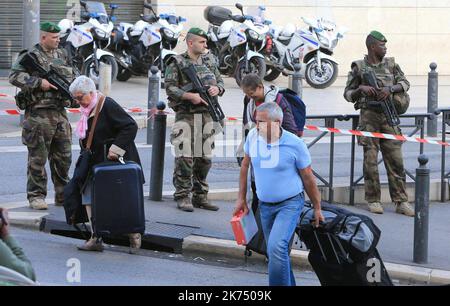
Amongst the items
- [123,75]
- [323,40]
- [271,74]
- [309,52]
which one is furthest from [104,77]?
[323,40]

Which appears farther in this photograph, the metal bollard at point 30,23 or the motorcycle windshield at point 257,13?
the motorcycle windshield at point 257,13

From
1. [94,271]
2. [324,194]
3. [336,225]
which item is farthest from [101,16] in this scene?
[336,225]

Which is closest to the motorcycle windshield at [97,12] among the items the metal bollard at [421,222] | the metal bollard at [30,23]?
the metal bollard at [30,23]

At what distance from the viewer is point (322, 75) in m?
22.2

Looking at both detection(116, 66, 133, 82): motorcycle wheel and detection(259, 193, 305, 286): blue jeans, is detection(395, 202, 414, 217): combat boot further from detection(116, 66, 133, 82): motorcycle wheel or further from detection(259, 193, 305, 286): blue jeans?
detection(116, 66, 133, 82): motorcycle wheel

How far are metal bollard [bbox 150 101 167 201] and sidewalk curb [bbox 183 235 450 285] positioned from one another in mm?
1612

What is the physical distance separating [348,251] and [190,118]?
3908 millimetres

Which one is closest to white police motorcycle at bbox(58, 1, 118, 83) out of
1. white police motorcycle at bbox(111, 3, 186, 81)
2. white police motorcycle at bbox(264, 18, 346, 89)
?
white police motorcycle at bbox(111, 3, 186, 81)

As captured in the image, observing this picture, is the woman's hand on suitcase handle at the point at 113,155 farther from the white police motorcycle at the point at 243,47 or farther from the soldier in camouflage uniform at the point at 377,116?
the white police motorcycle at the point at 243,47

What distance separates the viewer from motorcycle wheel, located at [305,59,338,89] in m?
22.2

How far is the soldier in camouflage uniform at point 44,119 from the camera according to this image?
441 inches

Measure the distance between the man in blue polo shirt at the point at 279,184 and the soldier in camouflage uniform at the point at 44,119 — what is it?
3.55 meters

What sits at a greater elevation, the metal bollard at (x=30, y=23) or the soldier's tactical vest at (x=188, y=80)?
the metal bollard at (x=30, y=23)

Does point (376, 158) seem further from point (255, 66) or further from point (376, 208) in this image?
point (255, 66)
